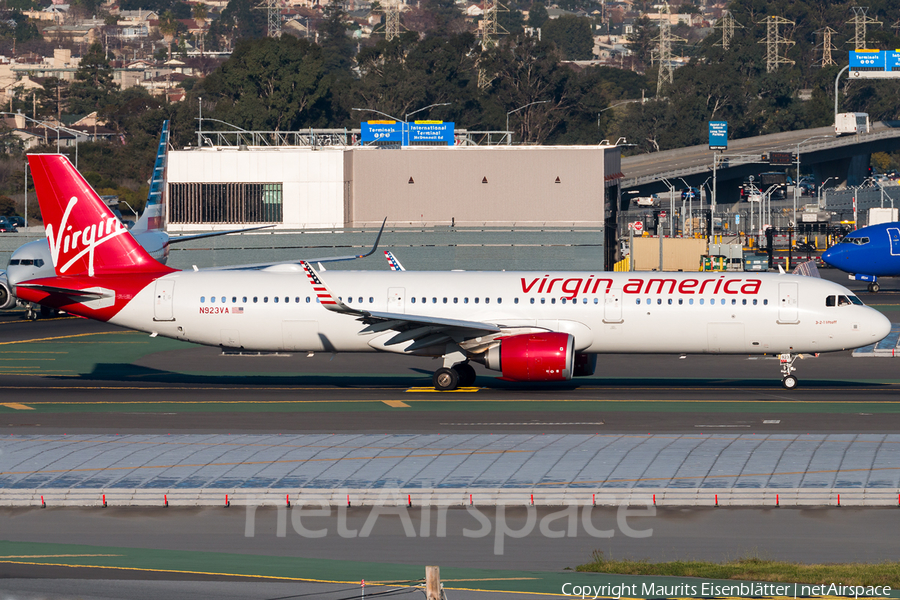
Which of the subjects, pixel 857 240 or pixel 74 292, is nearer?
pixel 74 292

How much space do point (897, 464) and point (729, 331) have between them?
12.6 meters

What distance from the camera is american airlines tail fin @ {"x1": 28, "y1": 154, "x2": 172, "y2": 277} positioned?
4034 cm

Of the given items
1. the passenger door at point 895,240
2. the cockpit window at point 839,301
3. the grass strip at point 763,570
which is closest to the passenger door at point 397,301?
the cockpit window at point 839,301

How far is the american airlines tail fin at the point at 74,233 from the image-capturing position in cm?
4034

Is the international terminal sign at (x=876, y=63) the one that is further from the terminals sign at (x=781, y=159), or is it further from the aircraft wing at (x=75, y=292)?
the aircraft wing at (x=75, y=292)

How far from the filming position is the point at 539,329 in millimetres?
38312

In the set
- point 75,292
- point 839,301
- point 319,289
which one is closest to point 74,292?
point 75,292

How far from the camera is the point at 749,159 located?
16562cm

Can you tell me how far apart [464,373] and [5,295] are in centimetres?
3440

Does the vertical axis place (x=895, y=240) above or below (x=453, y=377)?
above

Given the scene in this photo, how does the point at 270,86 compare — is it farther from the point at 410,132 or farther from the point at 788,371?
the point at 788,371

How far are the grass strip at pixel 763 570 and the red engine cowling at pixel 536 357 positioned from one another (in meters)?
17.3

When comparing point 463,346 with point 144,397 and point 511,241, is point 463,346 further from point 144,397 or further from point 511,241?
point 511,241

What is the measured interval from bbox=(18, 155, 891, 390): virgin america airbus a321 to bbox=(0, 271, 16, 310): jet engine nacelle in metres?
24.5
